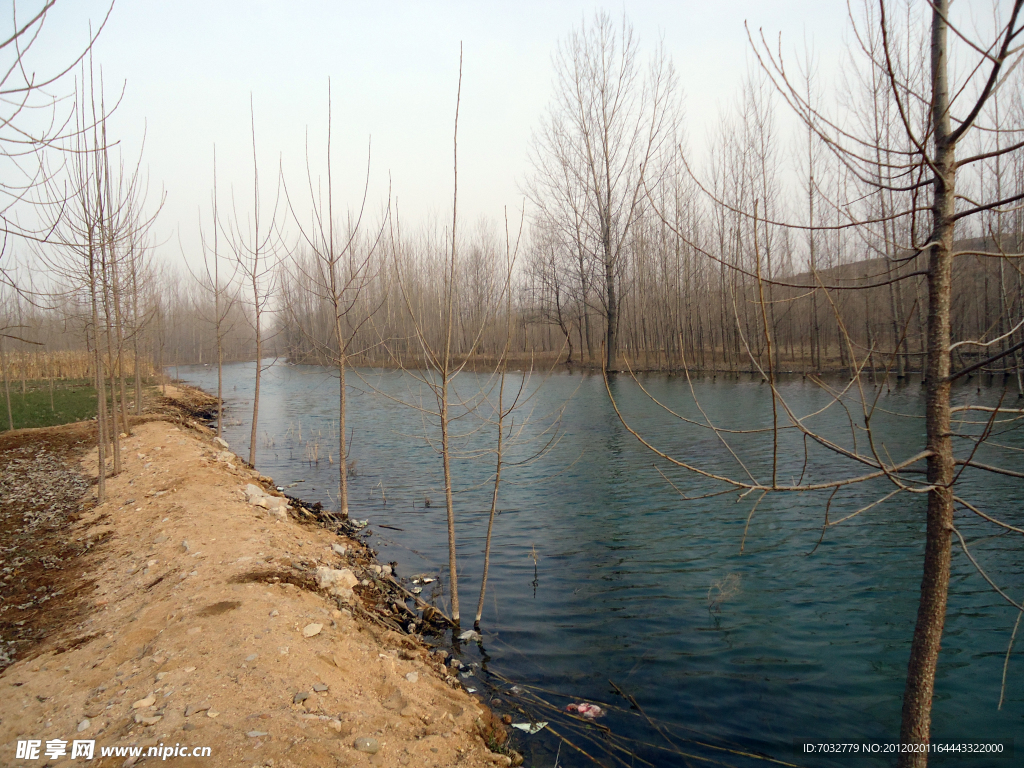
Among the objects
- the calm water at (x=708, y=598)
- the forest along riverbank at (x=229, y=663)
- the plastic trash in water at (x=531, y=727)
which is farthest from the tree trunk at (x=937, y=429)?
the plastic trash in water at (x=531, y=727)

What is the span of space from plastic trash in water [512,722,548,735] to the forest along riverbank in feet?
0.72

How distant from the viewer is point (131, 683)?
3004 millimetres

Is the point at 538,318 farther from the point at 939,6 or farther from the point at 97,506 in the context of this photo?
the point at 939,6

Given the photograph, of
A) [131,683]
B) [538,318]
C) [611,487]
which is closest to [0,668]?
[131,683]

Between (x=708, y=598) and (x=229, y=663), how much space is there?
392cm

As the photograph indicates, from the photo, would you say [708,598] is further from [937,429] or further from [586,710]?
[937,429]

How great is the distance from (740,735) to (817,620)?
169 centimetres

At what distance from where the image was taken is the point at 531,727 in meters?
3.60

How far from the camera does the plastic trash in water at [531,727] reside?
3576 mm

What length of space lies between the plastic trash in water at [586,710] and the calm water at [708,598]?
0.07m

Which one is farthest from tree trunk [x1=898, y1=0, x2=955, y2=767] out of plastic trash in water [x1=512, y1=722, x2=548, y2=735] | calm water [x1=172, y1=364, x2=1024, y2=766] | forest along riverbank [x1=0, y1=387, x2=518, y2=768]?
plastic trash in water [x1=512, y1=722, x2=548, y2=735]

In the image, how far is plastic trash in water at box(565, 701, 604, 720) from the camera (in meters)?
3.75

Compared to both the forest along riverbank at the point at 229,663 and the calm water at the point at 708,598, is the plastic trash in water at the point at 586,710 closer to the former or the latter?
the calm water at the point at 708,598

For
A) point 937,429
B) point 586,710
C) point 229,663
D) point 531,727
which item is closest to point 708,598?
point 586,710
